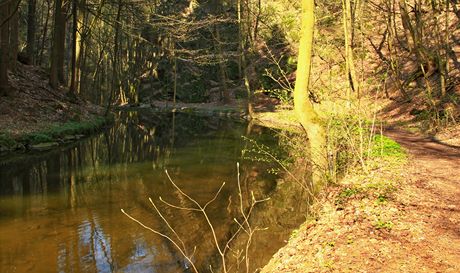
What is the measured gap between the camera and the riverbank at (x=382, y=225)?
5.03 meters

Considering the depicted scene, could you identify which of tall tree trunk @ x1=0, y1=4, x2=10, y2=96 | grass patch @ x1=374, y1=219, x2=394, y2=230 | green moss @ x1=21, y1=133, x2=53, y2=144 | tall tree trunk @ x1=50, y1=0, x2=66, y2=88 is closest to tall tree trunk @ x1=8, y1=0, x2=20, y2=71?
tall tree trunk @ x1=50, y1=0, x2=66, y2=88

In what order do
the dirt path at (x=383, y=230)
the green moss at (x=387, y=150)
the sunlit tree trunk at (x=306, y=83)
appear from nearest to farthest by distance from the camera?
the dirt path at (x=383, y=230)
the sunlit tree trunk at (x=306, y=83)
the green moss at (x=387, y=150)

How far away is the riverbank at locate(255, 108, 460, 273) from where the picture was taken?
198 inches

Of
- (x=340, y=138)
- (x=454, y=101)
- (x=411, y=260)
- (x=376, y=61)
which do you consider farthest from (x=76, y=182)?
(x=376, y=61)

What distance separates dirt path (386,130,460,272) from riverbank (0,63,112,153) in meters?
13.1

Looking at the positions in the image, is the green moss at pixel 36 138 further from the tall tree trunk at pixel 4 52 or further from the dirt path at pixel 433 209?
the dirt path at pixel 433 209

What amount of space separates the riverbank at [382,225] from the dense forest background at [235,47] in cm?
225

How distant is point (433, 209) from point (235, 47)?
40824mm

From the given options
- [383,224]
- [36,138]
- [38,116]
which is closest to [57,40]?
[38,116]

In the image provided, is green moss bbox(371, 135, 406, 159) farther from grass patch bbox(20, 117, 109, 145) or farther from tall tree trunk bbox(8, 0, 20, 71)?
tall tree trunk bbox(8, 0, 20, 71)

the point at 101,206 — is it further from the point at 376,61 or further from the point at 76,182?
the point at 376,61

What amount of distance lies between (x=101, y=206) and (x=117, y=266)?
330cm

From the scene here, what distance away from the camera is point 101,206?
9570 millimetres

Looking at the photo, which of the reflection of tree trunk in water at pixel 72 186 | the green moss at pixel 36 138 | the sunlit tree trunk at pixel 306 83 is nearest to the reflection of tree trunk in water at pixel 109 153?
the reflection of tree trunk in water at pixel 72 186
